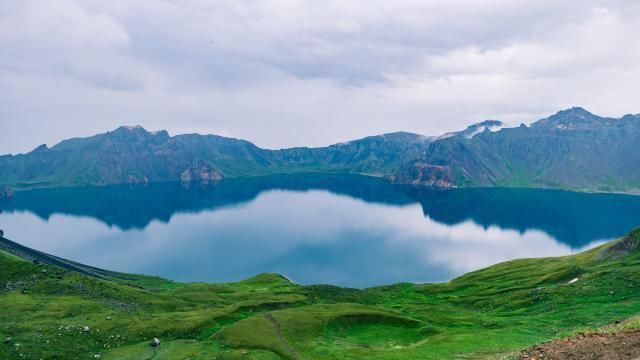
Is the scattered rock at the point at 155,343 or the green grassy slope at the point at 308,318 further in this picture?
the scattered rock at the point at 155,343

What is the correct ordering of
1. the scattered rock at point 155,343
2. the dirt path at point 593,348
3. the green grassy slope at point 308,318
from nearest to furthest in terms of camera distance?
1. the dirt path at point 593,348
2. the green grassy slope at point 308,318
3. the scattered rock at point 155,343

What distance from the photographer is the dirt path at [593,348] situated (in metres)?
30.8

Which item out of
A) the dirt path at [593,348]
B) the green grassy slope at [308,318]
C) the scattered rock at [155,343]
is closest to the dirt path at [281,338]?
the green grassy slope at [308,318]

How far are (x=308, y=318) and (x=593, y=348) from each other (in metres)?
52.0

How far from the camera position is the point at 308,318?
78.4 meters

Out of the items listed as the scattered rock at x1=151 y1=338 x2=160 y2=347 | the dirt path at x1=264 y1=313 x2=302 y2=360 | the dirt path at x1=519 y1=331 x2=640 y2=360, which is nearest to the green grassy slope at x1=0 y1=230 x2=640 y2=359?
the dirt path at x1=264 y1=313 x2=302 y2=360

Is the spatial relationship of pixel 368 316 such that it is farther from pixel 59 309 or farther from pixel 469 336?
pixel 59 309

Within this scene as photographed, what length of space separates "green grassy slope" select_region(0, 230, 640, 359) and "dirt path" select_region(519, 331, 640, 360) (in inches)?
668

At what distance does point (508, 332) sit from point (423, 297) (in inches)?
2409

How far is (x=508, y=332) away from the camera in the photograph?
72875 millimetres

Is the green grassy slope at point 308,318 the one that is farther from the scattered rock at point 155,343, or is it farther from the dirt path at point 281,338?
the scattered rock at point 155,343

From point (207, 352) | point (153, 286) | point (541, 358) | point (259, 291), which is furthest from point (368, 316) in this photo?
point (153, 286)

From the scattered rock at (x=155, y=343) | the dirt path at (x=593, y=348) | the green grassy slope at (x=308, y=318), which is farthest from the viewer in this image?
the scattered rock at (x=155, y=343)

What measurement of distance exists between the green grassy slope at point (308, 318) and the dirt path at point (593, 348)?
668 inches
